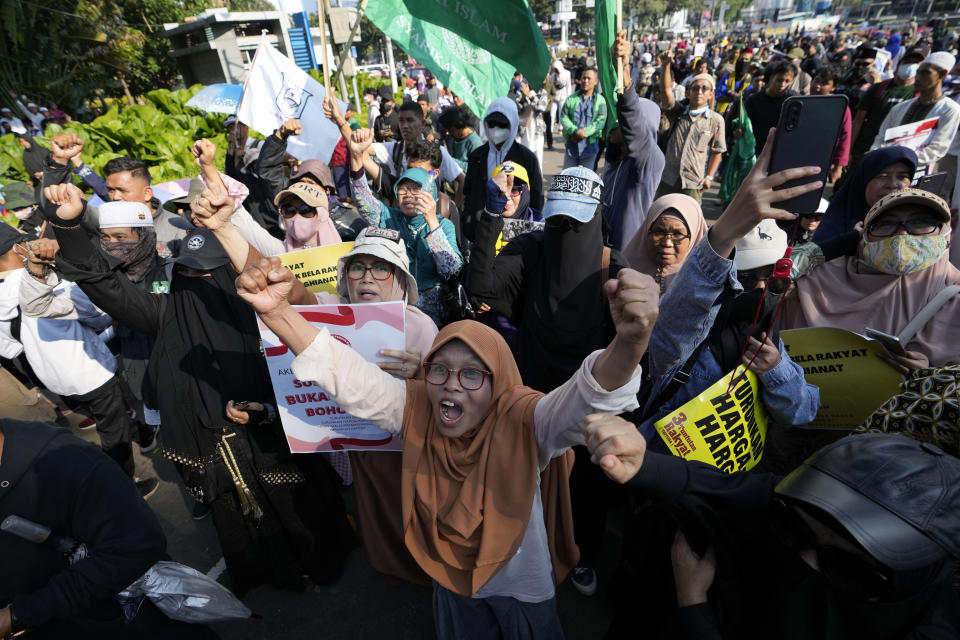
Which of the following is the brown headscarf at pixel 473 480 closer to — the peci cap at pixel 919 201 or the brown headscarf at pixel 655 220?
the brown headscarf at pixel 655 220

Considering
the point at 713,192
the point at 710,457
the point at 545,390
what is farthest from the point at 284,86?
A: the point at 713,192

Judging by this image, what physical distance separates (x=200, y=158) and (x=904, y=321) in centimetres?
405

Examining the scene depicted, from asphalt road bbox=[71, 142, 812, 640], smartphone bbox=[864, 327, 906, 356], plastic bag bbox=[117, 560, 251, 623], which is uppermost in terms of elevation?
smartphone bbox=[864, 327, 906, 356]

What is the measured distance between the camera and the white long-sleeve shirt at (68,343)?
9.55ft

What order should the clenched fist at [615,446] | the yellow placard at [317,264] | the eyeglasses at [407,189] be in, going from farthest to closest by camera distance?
the eyeglasses at [407,189] → the yellow placard at [317,264] → the clenched fist at [615,446]

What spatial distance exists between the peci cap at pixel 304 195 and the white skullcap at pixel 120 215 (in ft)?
2.62

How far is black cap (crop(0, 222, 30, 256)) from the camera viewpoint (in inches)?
111

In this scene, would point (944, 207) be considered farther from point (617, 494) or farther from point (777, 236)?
point (617, 494)

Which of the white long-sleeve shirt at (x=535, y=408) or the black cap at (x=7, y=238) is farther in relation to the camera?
the black cap at (x=7, y=238)

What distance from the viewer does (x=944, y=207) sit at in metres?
2.23

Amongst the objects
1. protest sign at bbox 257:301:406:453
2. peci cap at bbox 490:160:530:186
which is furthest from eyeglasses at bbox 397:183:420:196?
protest sign at bbox 257:301:406:453

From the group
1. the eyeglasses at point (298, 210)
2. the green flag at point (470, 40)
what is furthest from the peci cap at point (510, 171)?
the eyeglasses at point (298, 210)

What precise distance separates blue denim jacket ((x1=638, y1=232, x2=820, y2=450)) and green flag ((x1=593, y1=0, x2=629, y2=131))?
6.70 feet

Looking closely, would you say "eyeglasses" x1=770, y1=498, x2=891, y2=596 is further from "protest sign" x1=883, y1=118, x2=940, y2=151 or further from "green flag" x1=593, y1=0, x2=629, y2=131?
"protest sign" x1=883, y1=118, x2=940, y2=151
